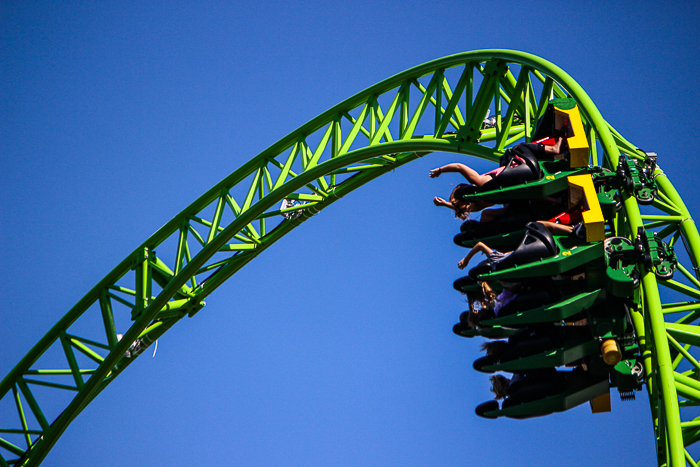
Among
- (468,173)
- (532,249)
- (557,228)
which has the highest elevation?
(468,173)

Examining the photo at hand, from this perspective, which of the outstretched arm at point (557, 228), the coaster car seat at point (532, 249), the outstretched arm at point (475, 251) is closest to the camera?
the coaster car seat at point (532, 249)

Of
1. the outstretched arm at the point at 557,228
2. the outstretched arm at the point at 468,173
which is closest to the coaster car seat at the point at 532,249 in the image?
the outstretched arm at the point at 557,228

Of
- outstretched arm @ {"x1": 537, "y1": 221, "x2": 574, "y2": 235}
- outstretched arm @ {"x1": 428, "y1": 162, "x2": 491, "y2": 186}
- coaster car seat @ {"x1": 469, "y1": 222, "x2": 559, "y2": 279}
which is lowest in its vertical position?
coaster car seat @ {"x1": 469, "y1": 222, "x2": 559, "y2": 279}

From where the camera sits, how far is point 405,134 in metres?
11.0

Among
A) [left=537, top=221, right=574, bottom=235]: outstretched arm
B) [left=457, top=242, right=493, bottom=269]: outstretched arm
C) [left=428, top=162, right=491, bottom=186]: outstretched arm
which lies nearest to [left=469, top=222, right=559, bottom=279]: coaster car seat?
[left=537, top=221, right=574, bottom=235]: outstretched arm

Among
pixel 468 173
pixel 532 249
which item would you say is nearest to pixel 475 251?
pixel 468 173

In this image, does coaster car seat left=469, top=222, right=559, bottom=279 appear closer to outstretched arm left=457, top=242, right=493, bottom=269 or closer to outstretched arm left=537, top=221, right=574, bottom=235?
outstretched arm left=537, top=221, right=574, bottom=235

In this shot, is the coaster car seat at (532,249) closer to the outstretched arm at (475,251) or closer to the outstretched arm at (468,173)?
the outstretched arm at (475,251)

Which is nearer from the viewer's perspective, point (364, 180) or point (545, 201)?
point (545, 201)

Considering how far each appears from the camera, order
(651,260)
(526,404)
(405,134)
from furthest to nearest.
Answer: (405,134)
(526,404)
(651,260)

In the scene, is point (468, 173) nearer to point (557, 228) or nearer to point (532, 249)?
point (557, 228)

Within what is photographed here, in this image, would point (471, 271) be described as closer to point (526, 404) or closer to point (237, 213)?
point (526, 404)

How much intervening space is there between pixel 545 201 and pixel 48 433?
36.1 ft

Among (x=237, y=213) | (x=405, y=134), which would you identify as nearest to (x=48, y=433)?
(x=237, y=213)
